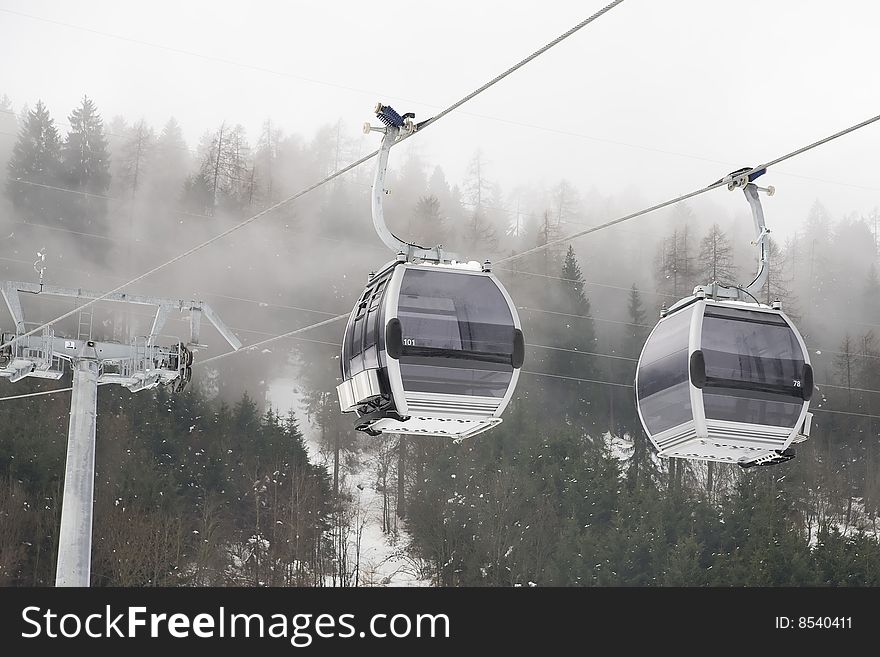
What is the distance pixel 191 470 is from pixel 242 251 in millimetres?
17861

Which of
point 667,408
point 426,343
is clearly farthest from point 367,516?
point 426,343

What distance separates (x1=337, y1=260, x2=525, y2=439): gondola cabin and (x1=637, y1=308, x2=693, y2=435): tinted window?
1231 millimetres

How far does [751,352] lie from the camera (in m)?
8.98

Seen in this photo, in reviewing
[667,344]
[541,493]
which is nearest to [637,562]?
[541,493]

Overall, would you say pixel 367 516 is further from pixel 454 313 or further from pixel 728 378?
pixel 454 313

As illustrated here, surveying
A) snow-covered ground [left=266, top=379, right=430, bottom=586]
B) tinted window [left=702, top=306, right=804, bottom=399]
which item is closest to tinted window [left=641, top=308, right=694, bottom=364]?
tinted window [left=702, top=306, right=804, bottom=399]

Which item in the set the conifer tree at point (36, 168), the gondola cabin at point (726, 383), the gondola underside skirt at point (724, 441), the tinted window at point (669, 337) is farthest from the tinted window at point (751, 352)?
the conifer tree at point (36, 168)

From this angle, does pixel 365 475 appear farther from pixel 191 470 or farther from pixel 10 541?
pixel 10 541

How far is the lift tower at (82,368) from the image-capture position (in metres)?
15.0

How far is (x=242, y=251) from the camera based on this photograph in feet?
178

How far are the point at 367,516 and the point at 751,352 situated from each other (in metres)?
34.6

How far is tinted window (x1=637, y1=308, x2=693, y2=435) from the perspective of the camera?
892 cm

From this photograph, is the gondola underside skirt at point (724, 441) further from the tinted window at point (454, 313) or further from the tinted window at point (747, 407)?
the tinted window at point (454, 313)
